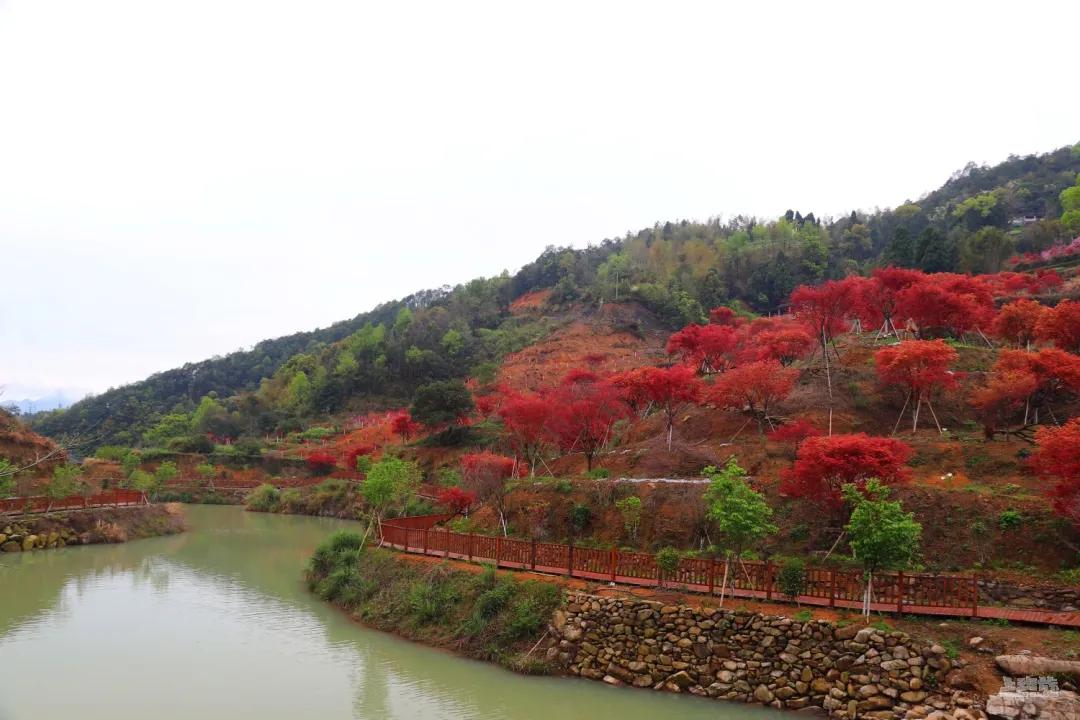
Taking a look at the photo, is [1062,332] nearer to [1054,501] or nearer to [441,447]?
[1054,501]

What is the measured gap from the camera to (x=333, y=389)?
74125mm

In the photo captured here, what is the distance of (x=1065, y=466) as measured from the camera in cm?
1364

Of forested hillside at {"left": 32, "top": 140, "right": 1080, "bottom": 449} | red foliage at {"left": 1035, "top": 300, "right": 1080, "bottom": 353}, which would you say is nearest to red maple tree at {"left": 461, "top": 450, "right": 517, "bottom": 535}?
red foliage at {"left": 1035, "top": 300, "right": 1080, "bottom": 353}

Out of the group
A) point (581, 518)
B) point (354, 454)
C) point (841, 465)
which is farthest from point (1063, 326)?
point (354, 454)

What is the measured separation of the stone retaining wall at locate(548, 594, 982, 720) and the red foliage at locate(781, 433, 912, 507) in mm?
4450

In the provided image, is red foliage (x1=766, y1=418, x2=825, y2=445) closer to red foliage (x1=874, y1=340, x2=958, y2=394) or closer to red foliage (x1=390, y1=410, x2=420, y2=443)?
red foliage (x1=874, y1=340, x2=958, y2=394)

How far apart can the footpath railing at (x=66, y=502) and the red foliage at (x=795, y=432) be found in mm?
31221

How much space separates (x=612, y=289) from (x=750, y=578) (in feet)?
217

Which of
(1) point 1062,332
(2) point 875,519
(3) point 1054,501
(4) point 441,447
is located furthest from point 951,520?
(4) point 441,447

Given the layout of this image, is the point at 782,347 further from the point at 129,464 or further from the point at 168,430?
the point at 168,430

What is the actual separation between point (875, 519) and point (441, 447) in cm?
3698

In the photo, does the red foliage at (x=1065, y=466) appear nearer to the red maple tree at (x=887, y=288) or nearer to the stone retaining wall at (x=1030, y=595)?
the stone retaining wall at (x=1030, y=595)

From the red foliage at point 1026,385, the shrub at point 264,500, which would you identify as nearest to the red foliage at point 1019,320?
the red foliage at point 1026,385

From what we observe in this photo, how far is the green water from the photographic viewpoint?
41.9 ft
